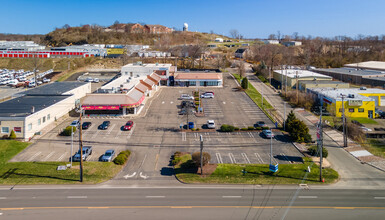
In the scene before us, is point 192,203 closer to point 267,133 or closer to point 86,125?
point 267,133

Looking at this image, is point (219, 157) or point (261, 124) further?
point (261, 124)

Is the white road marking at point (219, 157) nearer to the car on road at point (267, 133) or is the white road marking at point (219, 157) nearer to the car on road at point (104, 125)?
the car on road at point (267, 133)

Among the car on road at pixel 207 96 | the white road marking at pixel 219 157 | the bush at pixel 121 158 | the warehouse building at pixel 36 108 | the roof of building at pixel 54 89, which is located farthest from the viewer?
the car on road at pixel 207 96

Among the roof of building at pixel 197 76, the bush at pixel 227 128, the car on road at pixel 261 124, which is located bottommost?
the bush at pixel 227 128

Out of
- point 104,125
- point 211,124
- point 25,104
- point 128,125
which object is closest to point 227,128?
point 211,124

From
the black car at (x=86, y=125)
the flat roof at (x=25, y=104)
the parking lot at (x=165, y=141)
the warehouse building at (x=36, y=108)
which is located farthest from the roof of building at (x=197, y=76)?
the black car at (x=86, y=125)

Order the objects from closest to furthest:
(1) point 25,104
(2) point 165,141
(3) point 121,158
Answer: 1. (3) point 121,158
2. (2) point 165,141
3. (1) point 25,104

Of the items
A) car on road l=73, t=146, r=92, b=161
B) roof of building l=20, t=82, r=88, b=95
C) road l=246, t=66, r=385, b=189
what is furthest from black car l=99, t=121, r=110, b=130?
road l=246, t=66, r=385, b=189
